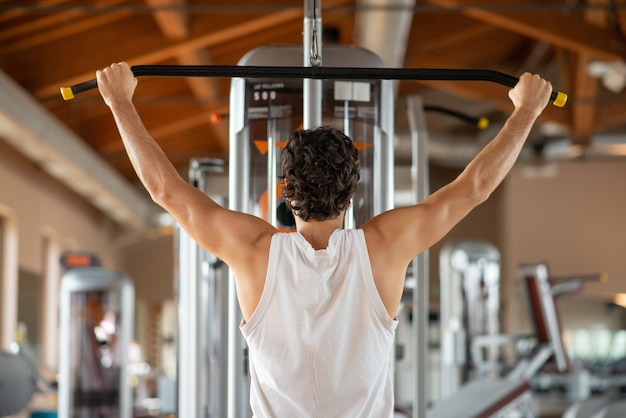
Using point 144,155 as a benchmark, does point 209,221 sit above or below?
below

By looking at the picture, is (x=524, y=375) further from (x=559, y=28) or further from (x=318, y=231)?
(x=318, y=231)

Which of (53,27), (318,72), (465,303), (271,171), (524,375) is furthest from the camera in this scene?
(465,303)

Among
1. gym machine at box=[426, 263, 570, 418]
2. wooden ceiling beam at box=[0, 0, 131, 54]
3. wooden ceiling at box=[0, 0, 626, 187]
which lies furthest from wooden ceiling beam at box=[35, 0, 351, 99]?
gym machine at box=[426, 263, 570, 418]

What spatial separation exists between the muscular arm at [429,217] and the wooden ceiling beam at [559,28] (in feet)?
24.6

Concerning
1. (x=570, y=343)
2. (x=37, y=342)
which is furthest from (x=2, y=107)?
(x=570, y=343)

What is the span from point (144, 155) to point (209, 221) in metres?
0.20

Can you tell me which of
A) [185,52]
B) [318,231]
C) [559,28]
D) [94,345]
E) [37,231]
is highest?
[559,28]

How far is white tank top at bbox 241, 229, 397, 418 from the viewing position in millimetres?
1946

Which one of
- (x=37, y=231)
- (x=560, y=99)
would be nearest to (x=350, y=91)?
(x=560, y=99)

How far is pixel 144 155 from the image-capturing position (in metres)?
2.08

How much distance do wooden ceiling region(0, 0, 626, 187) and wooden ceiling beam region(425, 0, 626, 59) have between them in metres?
0.01

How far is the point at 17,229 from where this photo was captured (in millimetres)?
11945

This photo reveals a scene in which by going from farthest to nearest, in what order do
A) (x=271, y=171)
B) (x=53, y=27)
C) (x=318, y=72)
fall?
(x=53, y=27) < (x=271, y=171) < (x=318, y=72)

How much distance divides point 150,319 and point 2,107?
1128 cm
